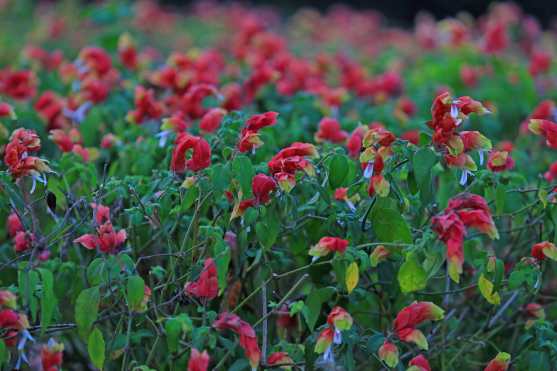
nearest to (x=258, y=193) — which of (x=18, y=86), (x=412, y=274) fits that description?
(x=412, y=274)

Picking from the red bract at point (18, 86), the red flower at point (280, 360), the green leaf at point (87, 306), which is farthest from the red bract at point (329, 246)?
the red bract at point (18, 86)

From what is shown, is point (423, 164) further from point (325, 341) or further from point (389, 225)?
point (325, 341)

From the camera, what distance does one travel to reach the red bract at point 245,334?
198cm

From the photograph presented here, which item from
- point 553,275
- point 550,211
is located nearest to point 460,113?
point 550,211

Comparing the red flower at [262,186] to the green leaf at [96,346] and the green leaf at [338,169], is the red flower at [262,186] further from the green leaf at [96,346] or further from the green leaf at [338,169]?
the green leaf at [96,346]

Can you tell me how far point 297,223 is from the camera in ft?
7.49

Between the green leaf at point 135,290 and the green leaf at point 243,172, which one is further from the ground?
the green leaf at point 243,172

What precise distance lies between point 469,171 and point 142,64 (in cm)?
233

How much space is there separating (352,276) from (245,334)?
260 mm

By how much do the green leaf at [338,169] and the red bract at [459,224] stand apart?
27 cm

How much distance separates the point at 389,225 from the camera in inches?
81.9

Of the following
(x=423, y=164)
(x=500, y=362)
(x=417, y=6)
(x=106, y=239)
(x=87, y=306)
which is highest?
(x=423, y=164)

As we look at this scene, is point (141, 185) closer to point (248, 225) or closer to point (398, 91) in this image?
point (248, 225)

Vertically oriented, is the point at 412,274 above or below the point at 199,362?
above
